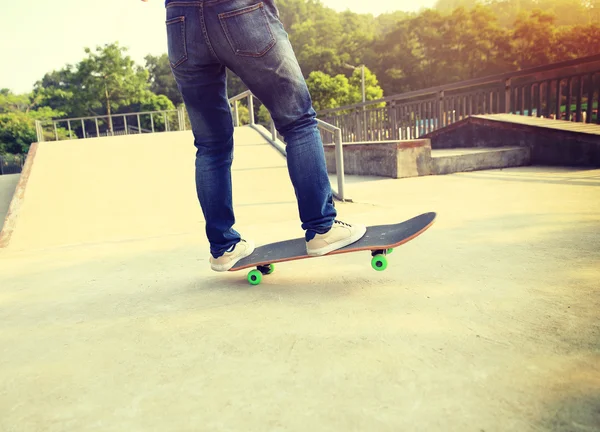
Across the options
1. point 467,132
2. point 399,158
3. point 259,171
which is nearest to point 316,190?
point 259,171

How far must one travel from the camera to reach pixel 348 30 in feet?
229

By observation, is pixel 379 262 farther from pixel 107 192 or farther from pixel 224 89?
pixel 107 192

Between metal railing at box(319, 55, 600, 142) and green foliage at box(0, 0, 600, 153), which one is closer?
metal railing at box(319, 55, 600, 142)

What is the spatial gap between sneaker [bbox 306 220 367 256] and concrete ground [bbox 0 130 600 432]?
15 cm

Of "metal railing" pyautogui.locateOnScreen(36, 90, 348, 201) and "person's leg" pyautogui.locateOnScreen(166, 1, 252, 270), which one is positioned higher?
"metal railing" pyautogui.locateOnScreen(36, 90, 348, 201)

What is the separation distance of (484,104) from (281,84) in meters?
8.44

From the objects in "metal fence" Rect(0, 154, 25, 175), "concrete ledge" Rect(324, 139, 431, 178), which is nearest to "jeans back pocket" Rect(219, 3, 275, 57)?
"concrete ledge" Rect(324, 139, 431, 178)

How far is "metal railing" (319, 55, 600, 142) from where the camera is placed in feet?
24.1

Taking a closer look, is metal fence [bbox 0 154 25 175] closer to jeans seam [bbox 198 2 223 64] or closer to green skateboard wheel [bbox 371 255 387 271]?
jeans seam [bbox 198 2 223 64]

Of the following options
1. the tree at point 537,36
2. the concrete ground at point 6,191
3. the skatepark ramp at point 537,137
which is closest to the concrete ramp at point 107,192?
the concrete ground at point 6,191

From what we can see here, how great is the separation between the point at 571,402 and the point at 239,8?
164 centimetres

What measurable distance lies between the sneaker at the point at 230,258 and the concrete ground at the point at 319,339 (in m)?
0.08

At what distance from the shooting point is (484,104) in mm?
9203

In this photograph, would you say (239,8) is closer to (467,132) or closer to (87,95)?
(467,132)
